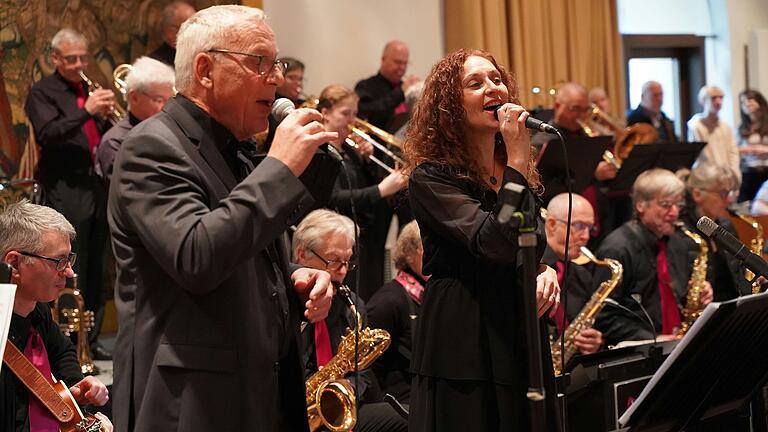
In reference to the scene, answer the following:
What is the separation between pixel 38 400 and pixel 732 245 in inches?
84.6

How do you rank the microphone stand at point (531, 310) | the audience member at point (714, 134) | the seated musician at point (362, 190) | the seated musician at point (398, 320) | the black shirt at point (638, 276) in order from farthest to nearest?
1. the audience member at point (714, 134)
2. the seated musician at point (362, 190)
3. the black shirt at point (638, 276)
4. the seated musician at point (398, 320)
5. the microphone stand at point (531, 310)

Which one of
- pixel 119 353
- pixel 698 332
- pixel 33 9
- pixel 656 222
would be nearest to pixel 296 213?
pixel 119 353

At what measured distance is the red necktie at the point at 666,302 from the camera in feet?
18.7

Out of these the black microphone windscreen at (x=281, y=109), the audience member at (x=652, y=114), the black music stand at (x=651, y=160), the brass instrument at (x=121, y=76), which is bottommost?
the black music stand at (x=651, y=160)

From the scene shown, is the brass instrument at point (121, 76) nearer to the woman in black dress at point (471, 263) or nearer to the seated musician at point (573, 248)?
the seated musician at point (573, 248)

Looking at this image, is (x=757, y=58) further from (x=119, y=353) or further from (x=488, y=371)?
(x=119, y=353)

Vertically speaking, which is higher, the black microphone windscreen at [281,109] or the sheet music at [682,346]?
the black microphone windscreen at [281,109]

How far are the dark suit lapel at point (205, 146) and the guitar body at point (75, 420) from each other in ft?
4.34

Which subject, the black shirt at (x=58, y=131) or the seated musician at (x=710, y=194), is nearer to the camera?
the black shirt at (x=58, y=131)

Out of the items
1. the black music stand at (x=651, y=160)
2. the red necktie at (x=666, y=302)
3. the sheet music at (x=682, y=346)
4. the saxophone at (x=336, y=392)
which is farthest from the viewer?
the black music stand at (x=651, y=160)

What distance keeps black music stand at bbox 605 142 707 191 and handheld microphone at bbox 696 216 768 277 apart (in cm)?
422

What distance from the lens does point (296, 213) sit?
2.33m

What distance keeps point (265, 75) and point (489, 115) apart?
35.3 inches

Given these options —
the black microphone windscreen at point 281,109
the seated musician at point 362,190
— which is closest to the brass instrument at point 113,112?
the seated musician at point 362,190
